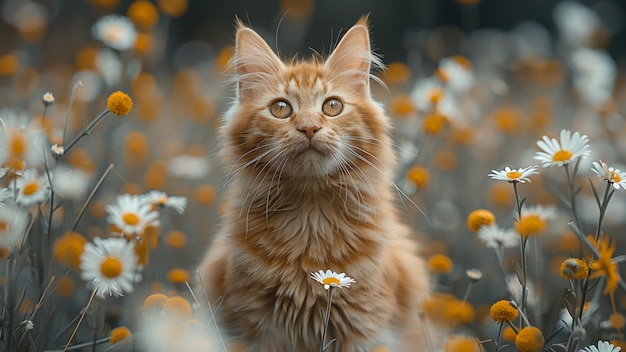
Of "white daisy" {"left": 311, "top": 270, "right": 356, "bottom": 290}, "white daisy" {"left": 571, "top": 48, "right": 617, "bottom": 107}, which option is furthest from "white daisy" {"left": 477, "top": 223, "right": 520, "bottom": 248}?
"white daisy" {"left": 571, "top": 48, "right": 617, "bottom": 107}

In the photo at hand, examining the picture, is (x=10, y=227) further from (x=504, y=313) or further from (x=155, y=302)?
(x=504, y=313)

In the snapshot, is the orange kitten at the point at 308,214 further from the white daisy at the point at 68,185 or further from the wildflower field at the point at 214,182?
the white daisy at the point at 68,185

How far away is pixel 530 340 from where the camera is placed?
1380 mm

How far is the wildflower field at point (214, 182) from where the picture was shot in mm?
1568

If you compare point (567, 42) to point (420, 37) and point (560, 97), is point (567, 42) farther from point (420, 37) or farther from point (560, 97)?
point (420, 37)

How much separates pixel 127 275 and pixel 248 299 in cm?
30

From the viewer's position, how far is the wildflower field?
5.15 ft

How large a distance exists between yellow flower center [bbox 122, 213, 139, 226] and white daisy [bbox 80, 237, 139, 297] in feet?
0.49

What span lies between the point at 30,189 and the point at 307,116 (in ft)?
2.55

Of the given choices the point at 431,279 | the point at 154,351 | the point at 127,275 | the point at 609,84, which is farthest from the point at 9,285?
the point at 609,84

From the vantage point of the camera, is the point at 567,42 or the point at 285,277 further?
the point at 567,42

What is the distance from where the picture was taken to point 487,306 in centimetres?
243

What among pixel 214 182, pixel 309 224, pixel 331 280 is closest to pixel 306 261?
pixel 309 224

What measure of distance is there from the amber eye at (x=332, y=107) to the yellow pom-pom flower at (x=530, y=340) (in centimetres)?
71
